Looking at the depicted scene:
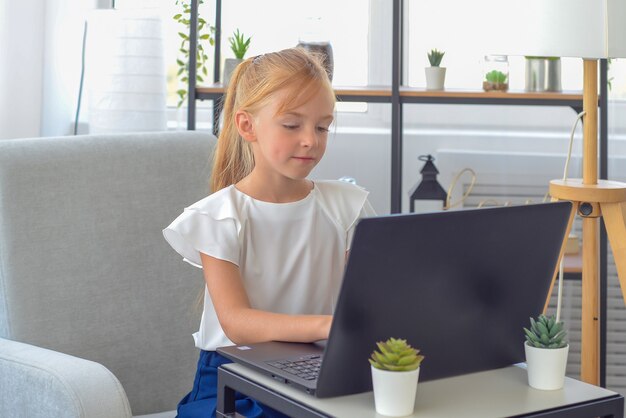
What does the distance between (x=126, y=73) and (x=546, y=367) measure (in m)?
1.82

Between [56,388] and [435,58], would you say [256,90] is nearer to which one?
[56,388]

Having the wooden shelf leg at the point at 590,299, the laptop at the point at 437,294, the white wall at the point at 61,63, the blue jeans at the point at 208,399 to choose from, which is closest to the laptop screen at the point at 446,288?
the laptop at the point at 437,294

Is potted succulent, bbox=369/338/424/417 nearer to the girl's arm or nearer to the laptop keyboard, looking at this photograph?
the laptop keyboard

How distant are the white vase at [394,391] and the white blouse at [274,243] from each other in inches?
20.9

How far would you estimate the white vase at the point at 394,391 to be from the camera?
3.42 ft

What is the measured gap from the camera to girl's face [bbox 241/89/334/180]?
1.55 m

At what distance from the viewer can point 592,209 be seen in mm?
2084

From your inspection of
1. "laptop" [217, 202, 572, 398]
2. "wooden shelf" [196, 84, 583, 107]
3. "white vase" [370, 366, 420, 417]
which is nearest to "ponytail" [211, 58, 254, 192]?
"laptop" [217, 202, 572, 398]

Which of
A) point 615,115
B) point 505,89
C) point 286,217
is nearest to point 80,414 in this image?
point 286,217

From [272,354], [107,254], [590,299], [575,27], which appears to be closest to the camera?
[272,354]

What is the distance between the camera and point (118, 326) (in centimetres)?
191

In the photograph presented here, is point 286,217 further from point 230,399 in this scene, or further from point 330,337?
point 330,337

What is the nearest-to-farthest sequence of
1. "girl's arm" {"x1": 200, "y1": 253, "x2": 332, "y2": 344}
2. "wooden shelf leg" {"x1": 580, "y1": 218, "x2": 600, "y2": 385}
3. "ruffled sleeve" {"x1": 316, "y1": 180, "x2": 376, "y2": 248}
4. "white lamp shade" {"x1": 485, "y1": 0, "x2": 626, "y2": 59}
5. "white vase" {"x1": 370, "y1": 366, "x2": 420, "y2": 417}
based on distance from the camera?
1. "white vase" {"x1": 370, "y1": 366, "x2": 420, "y2": 417}
2. "girl's arm" {"x1": 200, "y1": 253, "x2": 332, "y2": 344}
3. "ruffled sleeve" {"x1": 316, "y1": 180, "x2": 376, "y2": 248}
4. "white lamp shade" {"x1": 485, "y1": 0, "x2": 626, "y2": 59}
5. "wooden shelf leg" {"x1": 580, "y1": 218, "x2": 600, "y2": 385}

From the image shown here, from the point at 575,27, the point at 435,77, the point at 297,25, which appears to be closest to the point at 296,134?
the point at 575,27
